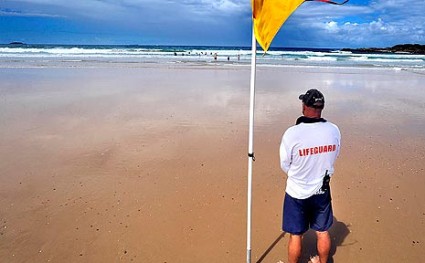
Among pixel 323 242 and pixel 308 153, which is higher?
pixel 308 153

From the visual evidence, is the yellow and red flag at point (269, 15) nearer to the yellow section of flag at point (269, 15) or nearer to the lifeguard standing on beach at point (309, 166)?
the yellow section of flag at point (269, 15)

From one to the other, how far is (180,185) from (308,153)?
2722 millimetres

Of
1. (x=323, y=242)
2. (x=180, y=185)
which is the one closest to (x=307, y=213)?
(x=323, y=242)

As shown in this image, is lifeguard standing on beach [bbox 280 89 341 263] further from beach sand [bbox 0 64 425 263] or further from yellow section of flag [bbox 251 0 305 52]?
beach sand [bbox 0 64 425 263]

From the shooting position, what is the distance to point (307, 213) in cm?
294

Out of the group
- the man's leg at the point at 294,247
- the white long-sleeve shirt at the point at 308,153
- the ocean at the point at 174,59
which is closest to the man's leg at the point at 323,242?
the man's leg at the point at 294,247

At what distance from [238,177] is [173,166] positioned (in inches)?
44.4

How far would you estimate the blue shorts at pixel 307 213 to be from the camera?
2850 millimetres

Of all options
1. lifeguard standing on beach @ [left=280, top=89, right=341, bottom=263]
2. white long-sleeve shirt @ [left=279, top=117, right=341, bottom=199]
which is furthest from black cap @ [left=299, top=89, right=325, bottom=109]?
white long-sleeve shirt @ [left=279, top=117, right=341, bottom=199]

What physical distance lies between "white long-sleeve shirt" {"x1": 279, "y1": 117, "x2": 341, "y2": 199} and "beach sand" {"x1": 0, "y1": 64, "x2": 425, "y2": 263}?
1120 millimetres

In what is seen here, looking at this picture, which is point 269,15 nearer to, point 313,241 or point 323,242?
point 323,242

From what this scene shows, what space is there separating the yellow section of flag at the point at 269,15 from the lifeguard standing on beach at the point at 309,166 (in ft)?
1.82

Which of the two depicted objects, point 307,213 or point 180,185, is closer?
point 307,213

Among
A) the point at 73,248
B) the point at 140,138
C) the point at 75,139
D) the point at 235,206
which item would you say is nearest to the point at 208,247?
the point at 235,206
